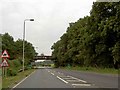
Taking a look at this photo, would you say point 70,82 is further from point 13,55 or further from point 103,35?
point 13,55

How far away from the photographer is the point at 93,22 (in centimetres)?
6359

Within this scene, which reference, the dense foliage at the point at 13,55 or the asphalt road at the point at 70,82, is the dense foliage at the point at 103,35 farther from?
the asphalt road at the point at 70,82

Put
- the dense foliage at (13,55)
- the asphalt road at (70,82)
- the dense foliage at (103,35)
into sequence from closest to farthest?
the asphalt road at (70,82)
the dense foliage at (103,35)
the dense foliage at (13,55)

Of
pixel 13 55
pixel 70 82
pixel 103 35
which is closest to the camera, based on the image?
pixel 70 82

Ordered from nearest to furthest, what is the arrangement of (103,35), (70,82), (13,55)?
(70,82)
(103,35)
(13,55)

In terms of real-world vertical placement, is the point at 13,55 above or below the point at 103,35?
below

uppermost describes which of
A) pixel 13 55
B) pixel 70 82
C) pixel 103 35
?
pixel 103 35

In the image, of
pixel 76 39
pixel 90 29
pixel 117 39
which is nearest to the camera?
pixel 117 39

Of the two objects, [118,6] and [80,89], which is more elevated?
[118,6]

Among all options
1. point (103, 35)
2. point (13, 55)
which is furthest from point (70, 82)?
point (13, 55)

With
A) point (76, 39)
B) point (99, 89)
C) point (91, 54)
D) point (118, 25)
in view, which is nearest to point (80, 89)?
point (99, 89)

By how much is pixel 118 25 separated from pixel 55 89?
34251mm

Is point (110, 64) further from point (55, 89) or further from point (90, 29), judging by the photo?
point (55, 89)

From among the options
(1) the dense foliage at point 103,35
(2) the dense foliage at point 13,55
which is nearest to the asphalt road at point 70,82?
(2) the dense foliage at point 13,55
